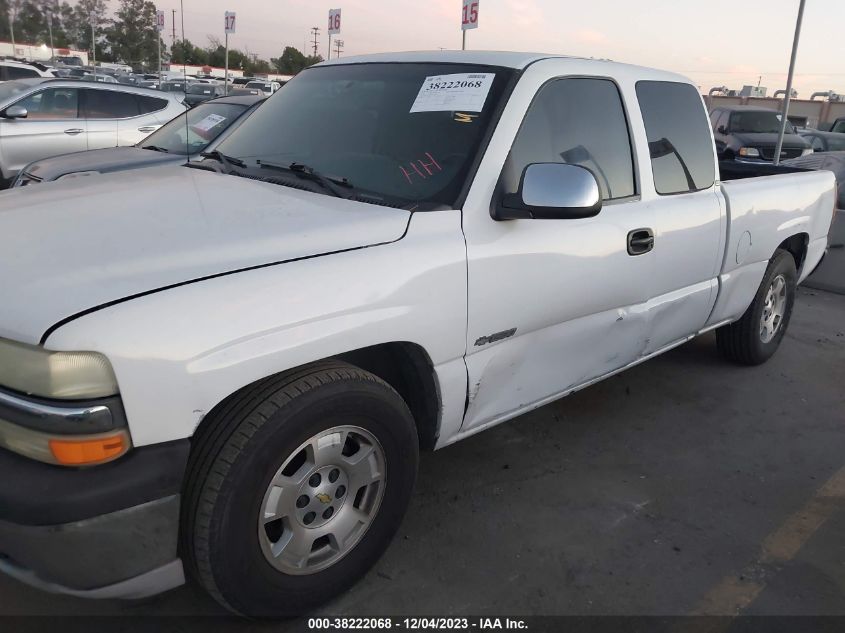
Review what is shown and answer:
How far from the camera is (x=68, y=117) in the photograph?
9.59 m

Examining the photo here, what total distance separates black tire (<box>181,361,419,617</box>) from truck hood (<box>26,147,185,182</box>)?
4.76 m

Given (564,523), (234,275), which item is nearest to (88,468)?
(234,275)

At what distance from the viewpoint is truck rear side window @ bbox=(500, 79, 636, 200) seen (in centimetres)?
286

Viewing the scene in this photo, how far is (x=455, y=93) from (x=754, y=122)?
1460cm

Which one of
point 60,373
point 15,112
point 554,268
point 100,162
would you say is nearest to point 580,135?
point 554,268

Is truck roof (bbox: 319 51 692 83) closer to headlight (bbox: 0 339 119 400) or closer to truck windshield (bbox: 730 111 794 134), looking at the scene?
headlight (bbox: 0 339 119 400)

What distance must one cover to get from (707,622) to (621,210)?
5.63ft

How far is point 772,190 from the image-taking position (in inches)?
173

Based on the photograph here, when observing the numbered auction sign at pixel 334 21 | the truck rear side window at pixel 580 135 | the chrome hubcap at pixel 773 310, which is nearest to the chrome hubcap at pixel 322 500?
the truck rear side window at pixel 580 135

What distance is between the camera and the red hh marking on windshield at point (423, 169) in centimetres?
269

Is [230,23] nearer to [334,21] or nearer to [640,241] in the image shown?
[334,21]

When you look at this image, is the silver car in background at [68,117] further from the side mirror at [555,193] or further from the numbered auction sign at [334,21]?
the side mirror at [555,193]

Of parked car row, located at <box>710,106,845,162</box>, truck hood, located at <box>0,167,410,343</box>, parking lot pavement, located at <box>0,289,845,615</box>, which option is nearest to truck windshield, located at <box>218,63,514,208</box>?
truck hood, located at <box>0,167,410,343</box>

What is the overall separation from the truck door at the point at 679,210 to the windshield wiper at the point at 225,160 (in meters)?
1.88
